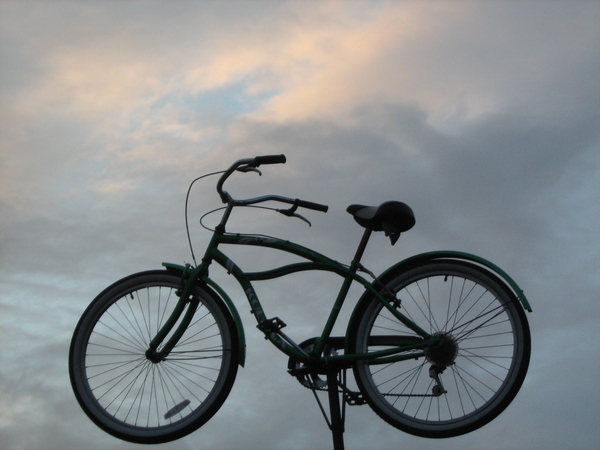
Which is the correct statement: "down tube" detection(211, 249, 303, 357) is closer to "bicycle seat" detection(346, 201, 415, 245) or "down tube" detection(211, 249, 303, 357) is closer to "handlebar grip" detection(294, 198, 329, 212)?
"handlebar grip" detection(294, 198, 329, 212)

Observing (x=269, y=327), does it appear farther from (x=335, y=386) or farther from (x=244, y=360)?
(x=335, y=386)

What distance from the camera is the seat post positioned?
4965mm

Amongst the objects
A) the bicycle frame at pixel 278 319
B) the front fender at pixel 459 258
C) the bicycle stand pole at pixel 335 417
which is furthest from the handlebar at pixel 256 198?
the bicycle stand pole at pixel 335 417

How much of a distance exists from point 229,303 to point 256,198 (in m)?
0.80

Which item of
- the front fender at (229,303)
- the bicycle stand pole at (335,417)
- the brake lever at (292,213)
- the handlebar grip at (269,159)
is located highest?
the handlebar grip at (269,159)

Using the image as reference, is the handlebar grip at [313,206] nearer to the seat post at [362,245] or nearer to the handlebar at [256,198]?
the handlebar at [256,198]

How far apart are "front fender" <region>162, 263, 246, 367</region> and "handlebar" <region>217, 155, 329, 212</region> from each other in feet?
1.96

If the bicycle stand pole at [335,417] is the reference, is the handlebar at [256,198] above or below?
above

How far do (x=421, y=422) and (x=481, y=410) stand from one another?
427mm

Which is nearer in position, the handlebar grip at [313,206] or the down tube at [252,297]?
the down tube at [252,297]

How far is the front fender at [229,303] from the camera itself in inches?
188

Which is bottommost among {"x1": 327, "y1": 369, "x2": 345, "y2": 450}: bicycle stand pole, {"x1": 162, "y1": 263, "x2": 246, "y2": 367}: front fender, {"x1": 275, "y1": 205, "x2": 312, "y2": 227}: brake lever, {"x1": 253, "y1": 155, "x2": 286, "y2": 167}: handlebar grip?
{"x1": 327, "y1": 369, "x2": 345, "y2": 450}: bicycle stand pole

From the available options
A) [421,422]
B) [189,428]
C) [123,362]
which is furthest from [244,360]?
[421,422]

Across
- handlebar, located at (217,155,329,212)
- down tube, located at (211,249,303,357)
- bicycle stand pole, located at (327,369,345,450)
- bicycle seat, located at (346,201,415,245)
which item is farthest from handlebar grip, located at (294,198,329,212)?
bicycle stand pole, located at (327,369,345,450)
